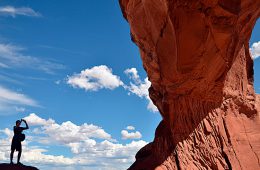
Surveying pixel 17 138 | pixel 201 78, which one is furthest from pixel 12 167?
pixel 201 78

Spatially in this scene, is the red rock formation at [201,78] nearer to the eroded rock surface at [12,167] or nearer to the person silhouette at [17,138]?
the eroded rock surface at [12,167]

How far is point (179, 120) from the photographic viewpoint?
37.7ft

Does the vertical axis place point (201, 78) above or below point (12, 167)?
above

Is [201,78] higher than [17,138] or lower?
higher

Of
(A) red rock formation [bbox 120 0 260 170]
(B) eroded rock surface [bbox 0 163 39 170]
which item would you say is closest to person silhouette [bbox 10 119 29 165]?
(B) eroded rock surface [bbox 0 163 39 170]

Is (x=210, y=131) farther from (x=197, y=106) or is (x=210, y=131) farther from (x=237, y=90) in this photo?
(x=237, y=90)

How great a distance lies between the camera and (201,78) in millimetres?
10828

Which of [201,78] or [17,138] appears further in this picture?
[17,138]

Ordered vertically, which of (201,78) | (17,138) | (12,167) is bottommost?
(12,167)

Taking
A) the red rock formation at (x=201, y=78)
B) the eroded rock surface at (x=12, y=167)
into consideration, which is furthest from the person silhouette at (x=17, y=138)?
the red rock formation at (x=201, y=78)

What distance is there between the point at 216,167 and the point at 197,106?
1991 mm

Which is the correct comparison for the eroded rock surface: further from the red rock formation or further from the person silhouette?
the red rock formation

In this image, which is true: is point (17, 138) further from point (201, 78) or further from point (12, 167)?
point (201, 78)

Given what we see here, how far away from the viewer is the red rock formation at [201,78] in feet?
32.3
